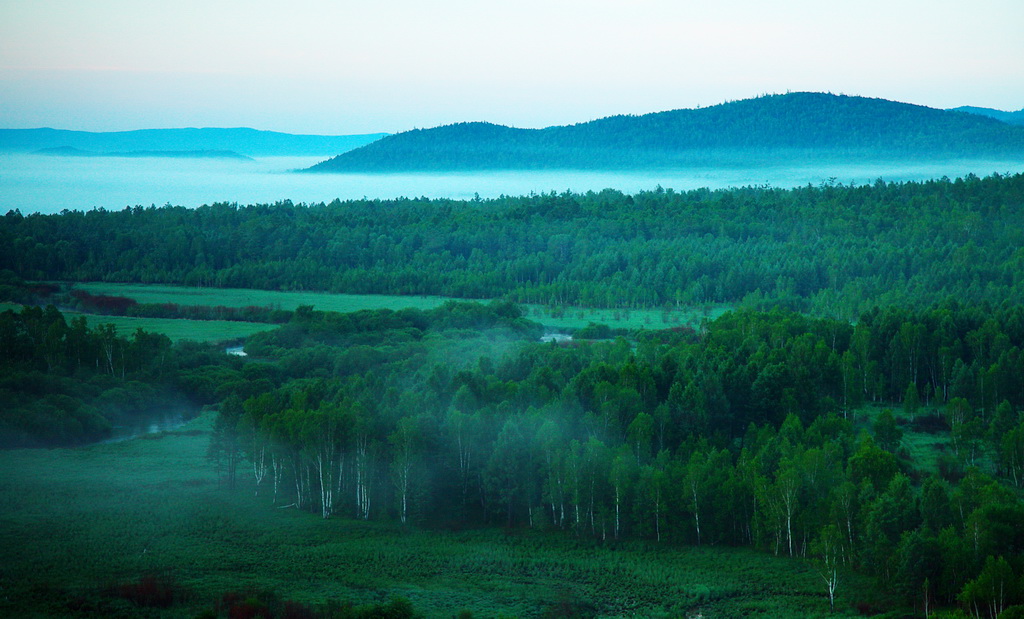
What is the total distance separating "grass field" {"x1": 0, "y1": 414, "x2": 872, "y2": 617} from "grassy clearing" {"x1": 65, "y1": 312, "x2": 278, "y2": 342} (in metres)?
32.1

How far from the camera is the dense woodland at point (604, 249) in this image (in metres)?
86.7

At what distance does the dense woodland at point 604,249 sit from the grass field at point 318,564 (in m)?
45.5

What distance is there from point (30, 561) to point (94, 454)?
1258 cm

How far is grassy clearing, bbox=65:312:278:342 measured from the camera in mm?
68438

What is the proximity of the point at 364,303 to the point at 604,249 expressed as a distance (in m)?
30.0

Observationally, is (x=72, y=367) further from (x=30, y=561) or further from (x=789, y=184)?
(x=789, y=184)

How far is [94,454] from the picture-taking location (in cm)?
4103

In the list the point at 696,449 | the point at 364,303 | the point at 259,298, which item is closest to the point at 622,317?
the point at 364,303

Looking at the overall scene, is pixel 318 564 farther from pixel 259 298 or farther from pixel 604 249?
pixel 604 249

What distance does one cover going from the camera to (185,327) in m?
72.1

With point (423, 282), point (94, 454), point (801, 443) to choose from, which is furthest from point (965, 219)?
point (94, 454)

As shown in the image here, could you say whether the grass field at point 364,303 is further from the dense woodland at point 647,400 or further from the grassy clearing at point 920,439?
the grassy clearing at point 920,439

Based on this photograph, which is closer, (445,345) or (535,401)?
(535,401)

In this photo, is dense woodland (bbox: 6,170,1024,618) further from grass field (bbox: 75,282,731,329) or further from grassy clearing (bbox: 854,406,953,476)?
grass field (bbox: 75,282,731,329)
